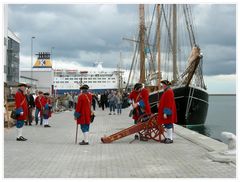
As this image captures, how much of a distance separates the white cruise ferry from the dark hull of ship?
2856 inches

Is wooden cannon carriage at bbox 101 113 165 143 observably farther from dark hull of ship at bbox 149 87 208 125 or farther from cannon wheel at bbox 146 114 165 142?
dark hull of ship at bbox 149 87 208 125

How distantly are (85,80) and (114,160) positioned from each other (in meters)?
95.3

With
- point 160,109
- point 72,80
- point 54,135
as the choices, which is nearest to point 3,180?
point 160,109

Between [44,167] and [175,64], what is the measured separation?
22765 mm

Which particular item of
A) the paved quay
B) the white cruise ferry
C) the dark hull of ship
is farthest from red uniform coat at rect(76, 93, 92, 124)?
the white cruise ferry

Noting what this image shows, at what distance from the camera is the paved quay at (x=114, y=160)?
7316mm

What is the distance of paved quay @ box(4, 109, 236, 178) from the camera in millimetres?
7316

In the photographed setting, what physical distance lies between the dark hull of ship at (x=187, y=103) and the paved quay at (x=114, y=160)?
53.3ft

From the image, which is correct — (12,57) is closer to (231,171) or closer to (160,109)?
(160,109)

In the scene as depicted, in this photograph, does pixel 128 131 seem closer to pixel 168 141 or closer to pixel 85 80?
pixel 168 141

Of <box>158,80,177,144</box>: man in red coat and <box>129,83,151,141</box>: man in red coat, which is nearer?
<box>158,80,177,144</box>: man in red coat

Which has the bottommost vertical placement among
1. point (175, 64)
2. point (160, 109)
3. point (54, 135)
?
point (54, 135)

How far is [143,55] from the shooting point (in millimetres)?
39906

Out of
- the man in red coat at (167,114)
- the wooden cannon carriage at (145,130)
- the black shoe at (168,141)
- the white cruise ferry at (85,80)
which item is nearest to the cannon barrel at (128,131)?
the wooden cannon carriage at (145,130)
